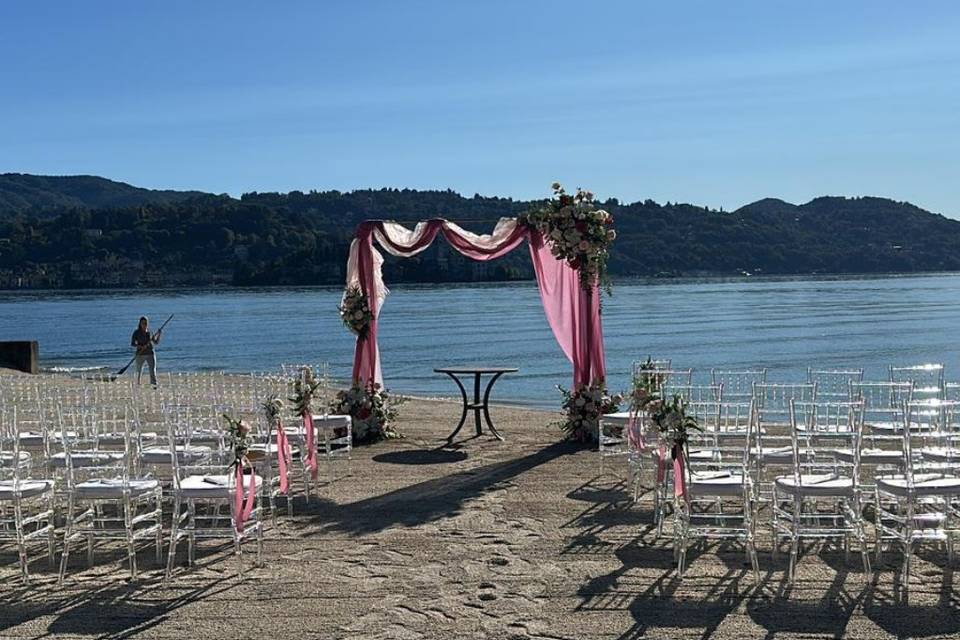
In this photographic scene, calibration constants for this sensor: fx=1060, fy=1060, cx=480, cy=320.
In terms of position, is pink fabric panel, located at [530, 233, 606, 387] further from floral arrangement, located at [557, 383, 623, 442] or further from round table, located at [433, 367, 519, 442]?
round table, located at [433, 367, 519, 442]

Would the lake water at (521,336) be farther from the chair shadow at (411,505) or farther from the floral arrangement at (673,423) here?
the floral arrangement at (673,423)

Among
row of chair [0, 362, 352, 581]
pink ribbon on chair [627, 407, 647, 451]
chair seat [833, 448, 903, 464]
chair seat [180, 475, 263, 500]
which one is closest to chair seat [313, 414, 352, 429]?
row of chair [0, 362, 352, 581]

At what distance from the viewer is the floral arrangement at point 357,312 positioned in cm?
1358

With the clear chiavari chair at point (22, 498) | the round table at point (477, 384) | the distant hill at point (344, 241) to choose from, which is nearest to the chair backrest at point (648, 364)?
the round table at point (477, 384)

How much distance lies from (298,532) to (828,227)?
131238mm

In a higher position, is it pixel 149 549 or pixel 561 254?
pixel 561 254

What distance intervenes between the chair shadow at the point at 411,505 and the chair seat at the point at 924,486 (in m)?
3.57

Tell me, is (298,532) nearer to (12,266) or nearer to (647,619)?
(647,619)

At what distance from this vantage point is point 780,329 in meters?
60.0

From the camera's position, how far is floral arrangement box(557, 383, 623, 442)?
41.5 feet

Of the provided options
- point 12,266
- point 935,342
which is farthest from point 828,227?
point 12,266

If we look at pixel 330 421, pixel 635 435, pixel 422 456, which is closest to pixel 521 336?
pixel 422 456

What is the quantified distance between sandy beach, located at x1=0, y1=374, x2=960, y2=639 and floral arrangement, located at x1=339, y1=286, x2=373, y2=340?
14.0 ft

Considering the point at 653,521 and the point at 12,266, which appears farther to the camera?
the point at 12,266
